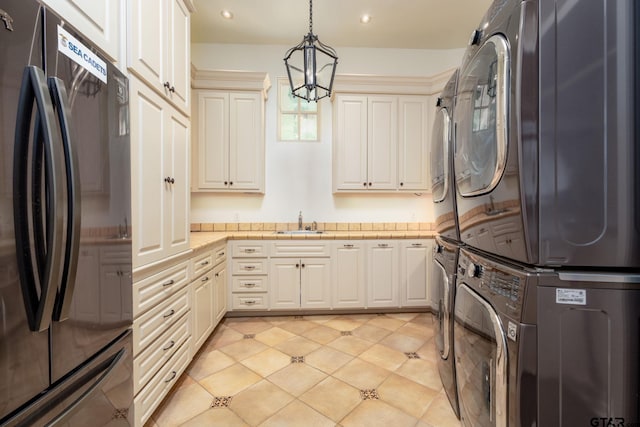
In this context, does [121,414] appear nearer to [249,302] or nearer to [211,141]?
[249,302]

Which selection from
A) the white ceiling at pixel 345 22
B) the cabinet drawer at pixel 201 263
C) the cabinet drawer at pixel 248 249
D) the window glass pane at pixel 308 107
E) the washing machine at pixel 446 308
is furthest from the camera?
the window glass pane at pixel 308 107

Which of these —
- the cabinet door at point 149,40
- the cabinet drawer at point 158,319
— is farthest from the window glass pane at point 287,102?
the cabinet drawer at point 158,319

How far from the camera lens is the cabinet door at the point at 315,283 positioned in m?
A: 2.83

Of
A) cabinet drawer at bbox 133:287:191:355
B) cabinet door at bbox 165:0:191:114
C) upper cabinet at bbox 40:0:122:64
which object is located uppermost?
cabinet door at bbox 165:0:191:114

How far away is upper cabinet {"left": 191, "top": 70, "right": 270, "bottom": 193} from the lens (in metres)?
2.99

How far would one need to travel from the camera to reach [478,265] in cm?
111

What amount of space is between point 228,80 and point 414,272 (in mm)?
3018

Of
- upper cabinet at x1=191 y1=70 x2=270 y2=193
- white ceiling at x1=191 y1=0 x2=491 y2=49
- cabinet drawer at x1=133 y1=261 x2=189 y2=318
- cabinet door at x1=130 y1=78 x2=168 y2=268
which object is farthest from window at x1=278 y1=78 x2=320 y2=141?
cabinet drawer at x1=133 y1=261 x2=189 y2=318

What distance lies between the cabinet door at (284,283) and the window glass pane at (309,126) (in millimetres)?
1622

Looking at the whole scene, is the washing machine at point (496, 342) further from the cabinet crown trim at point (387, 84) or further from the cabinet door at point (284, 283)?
the cabinet crown trim at point (387, 84)

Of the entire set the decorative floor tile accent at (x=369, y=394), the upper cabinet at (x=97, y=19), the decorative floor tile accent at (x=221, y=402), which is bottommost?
the decorative floor tile accent at (x=221, y=402)

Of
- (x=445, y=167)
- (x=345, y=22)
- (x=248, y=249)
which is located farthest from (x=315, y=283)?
(x=345, y=22)

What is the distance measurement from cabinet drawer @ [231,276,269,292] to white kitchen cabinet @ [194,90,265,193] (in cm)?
103

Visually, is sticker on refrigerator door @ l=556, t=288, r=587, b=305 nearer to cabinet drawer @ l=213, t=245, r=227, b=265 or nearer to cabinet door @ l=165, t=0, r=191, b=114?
cabinet door @ l=165, t=0, r=191, b=114
